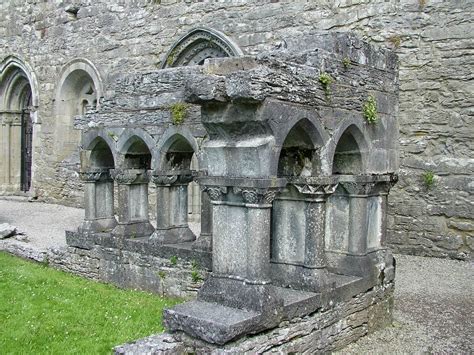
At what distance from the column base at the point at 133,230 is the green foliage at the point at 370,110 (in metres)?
3.57

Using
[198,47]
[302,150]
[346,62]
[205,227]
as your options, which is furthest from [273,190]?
[198,47]

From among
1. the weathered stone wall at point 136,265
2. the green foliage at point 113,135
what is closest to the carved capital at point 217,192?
the weathered stone wall at point 136,265

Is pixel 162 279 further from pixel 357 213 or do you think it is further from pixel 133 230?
pixel 357 213

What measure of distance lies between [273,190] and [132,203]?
3689 mm

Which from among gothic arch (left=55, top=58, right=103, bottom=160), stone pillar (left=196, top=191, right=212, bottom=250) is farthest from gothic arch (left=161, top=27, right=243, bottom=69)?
stone pillar (left=196, top=191, right=212, bottom=250)

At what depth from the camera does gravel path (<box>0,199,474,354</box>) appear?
16.8 feet

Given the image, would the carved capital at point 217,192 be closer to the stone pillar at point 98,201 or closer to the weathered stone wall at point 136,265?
the weathered stone wall at point 136,265

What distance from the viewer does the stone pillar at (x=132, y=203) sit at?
7535 millimetres

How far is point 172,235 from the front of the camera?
7.25 metres

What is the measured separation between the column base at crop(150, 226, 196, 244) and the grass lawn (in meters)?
0.70

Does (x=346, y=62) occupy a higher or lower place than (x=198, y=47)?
lower

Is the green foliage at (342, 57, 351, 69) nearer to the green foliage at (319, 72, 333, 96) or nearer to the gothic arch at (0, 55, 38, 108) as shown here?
the green foliage at (319, 72, 333, 96)

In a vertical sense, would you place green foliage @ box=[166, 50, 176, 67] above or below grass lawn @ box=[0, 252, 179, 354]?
above

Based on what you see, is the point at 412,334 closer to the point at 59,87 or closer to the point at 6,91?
the point at 59,87
